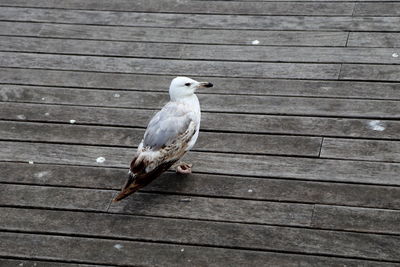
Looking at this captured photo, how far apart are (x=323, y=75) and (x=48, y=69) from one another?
1.66 m

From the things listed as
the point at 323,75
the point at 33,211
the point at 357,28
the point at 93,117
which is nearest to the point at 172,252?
the point at 33,211

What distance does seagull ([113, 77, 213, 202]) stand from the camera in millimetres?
3420

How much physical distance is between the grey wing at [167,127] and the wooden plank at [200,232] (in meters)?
0.36

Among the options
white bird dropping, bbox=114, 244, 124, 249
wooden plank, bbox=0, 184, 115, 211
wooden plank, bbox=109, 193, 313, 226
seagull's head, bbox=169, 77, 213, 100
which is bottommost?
white bird dropping, bbox=114, 244, 124, 249

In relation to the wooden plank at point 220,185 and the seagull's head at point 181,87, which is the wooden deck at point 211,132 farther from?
the seagull's head at point 181,87

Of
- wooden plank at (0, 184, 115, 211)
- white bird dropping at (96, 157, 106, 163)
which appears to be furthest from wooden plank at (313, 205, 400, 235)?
white bird dropping at (96, 157, 106, 163)

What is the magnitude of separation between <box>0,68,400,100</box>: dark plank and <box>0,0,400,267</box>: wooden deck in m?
0.01

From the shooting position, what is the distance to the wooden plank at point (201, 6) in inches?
187

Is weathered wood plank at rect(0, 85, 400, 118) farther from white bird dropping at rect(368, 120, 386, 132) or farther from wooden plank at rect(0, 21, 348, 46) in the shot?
wooden plank at rect(0, 21, 348, 46)

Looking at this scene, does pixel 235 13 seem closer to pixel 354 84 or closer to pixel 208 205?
pixel 354 84

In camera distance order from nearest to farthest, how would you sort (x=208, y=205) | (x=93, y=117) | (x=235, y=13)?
(x=208, y=205) < (x=93, y=117) < (x=235, y=13)

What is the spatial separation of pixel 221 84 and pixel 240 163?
720 millimetres

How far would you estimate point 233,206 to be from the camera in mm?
3424

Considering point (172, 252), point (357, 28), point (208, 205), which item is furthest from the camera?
point (357, 28)
